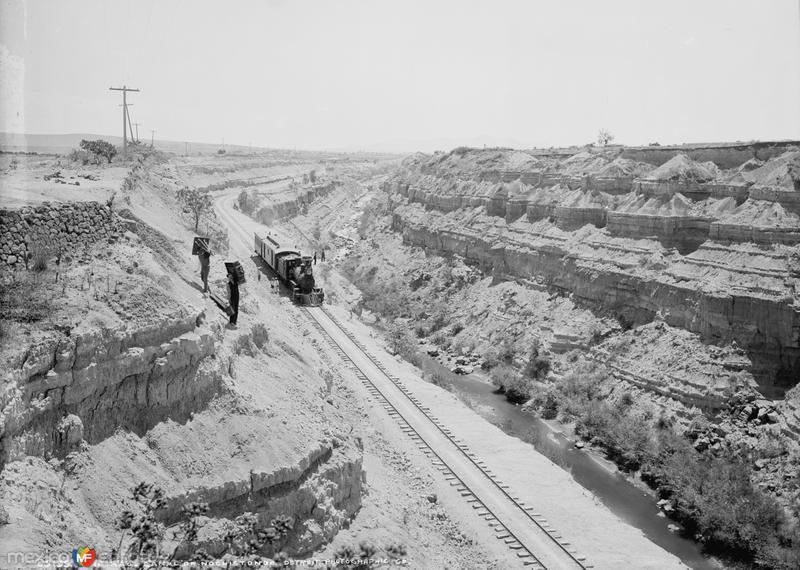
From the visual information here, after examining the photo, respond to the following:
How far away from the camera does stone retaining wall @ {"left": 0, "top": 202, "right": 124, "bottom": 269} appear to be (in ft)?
38.5

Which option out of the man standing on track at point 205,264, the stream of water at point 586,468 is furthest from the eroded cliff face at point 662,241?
the man standing on track at point 205,264

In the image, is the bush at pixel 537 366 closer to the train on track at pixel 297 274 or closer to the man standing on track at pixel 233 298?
the train on track at pixel 297 274

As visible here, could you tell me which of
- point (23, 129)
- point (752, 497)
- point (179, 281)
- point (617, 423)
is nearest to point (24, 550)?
point (179, 281)

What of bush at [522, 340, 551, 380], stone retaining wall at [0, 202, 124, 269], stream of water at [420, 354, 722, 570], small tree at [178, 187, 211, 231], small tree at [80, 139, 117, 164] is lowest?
stream of water at [420, 354, 722, 570]

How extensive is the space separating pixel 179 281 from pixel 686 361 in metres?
20.4

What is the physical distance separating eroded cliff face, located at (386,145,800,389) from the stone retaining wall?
76.1 feet

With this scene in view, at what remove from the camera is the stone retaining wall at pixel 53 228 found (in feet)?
38.5

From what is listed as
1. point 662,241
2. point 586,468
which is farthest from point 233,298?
point 662,241

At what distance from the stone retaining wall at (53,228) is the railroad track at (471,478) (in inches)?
488

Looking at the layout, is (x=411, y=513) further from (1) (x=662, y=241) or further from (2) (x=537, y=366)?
(1) (x=662, y=241)

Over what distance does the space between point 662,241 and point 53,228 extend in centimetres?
2652

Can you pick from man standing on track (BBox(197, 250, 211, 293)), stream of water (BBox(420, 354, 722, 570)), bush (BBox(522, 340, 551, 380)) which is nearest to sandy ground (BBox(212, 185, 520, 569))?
stream of water (BBox(420, 354, 722, 570))

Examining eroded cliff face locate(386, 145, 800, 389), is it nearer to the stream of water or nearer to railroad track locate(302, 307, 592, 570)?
the stream of water

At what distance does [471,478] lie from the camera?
61.8 ft
